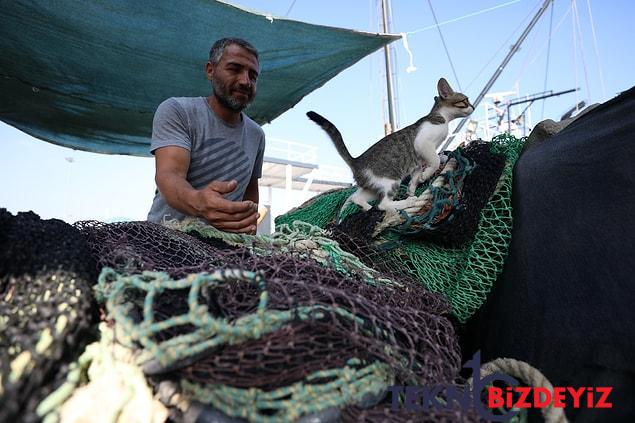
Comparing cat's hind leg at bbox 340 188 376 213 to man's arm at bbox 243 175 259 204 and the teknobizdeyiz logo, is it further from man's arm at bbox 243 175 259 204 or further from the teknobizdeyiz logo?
the teknobizdeyiz logo

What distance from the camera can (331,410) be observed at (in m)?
0.46

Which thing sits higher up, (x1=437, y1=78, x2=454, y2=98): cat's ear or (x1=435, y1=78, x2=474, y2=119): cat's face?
(x1=437, y1=78, x2=454, y2=98): cat's ear

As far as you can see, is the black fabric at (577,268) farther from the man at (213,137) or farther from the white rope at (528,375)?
the man at (213,137)

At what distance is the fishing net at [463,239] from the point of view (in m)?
0.88

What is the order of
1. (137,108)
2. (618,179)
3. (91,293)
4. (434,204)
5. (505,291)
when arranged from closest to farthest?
(91,293), (618,179), (505,291), (434,204), (137,108)

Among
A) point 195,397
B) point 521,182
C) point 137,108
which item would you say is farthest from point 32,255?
point 137,108

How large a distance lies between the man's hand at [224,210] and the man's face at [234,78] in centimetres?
75

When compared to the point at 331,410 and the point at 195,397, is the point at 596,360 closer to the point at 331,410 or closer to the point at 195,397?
the point at 331,410

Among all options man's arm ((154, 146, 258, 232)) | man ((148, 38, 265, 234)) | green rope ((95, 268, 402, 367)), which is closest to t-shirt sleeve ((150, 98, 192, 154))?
man ((148, 38, 265, 234))

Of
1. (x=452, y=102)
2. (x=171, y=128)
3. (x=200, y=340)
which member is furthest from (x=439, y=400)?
(x=452, y=102)

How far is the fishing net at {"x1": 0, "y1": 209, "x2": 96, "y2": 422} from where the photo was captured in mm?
370

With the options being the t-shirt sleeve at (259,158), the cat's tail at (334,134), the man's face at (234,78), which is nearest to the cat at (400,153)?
the cat's tail at (334,134)

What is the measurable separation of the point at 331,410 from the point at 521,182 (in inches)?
27.4

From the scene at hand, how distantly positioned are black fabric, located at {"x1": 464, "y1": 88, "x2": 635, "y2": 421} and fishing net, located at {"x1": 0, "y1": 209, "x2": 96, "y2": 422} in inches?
26.0
